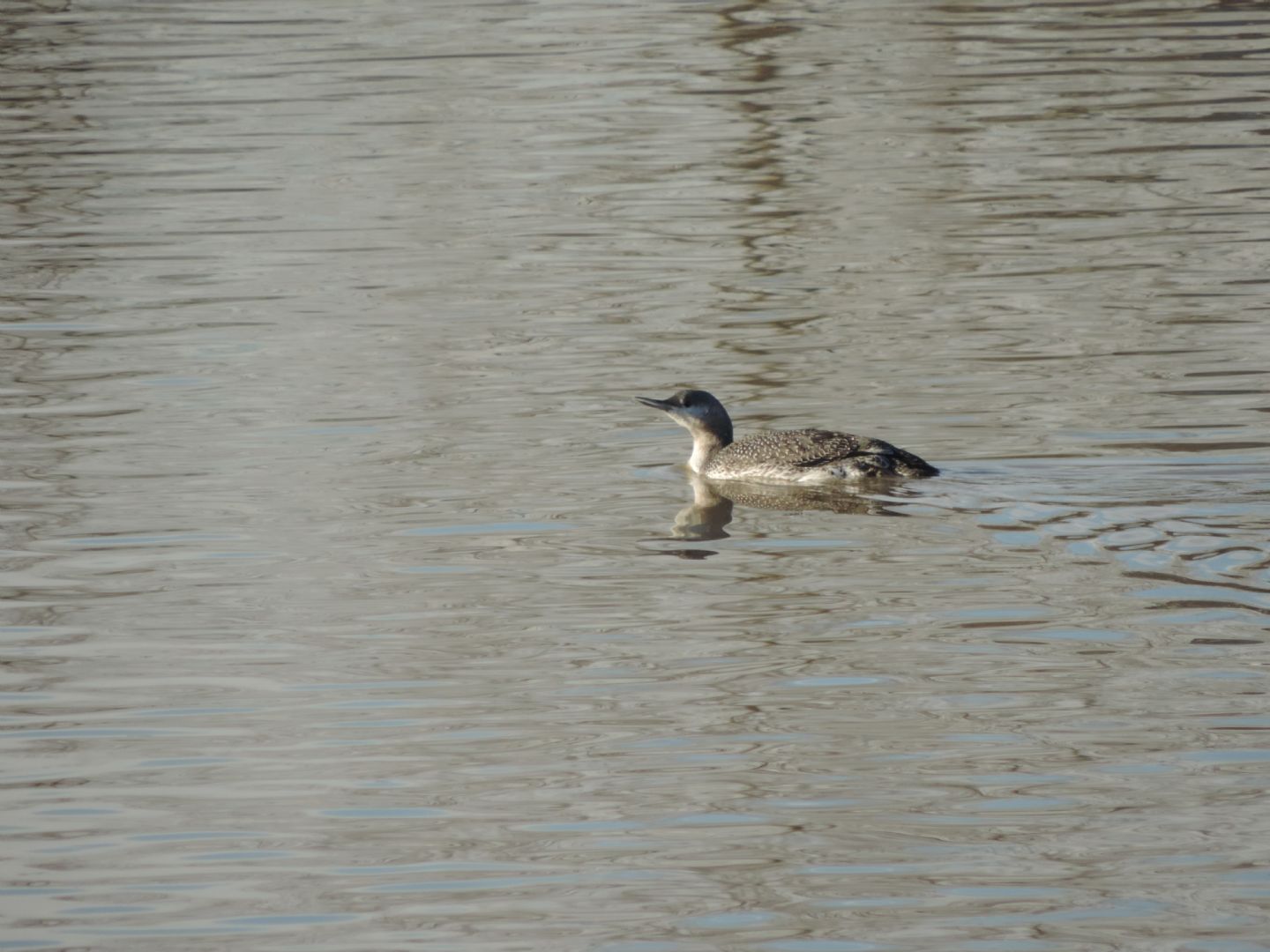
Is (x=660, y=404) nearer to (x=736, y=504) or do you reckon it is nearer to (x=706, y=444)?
(x=706, y=444)

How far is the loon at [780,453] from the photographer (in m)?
12.2

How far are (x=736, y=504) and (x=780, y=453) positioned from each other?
368 mm

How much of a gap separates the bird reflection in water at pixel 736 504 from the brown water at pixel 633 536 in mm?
72

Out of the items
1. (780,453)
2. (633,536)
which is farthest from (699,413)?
(633,536)

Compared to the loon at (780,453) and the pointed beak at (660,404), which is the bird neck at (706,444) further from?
the pointed beak at (660,404)

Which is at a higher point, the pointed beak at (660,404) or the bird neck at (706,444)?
the pointed beak at (660,404)

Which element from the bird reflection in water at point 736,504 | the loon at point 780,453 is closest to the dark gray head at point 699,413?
the loon at point 780,453

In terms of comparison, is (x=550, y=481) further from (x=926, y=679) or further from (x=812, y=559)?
(x=926, y=679)

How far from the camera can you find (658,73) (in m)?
28.0

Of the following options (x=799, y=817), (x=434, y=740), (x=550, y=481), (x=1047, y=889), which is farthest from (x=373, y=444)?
(x=1047, y=889)

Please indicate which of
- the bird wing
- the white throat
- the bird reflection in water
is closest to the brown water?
the bird reflection in water

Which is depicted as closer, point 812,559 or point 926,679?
point 926,679

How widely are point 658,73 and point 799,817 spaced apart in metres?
21.1

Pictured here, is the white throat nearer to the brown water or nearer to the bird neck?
the bird neck
